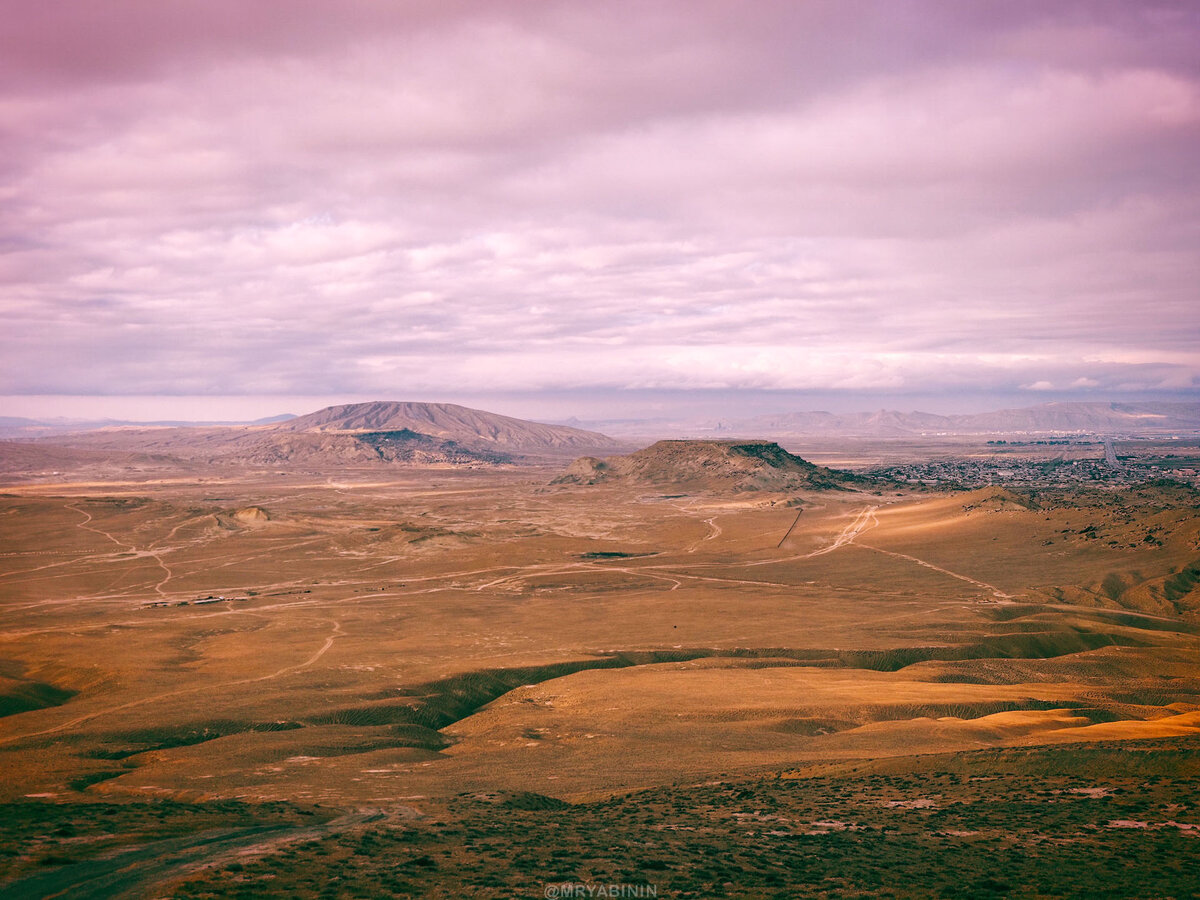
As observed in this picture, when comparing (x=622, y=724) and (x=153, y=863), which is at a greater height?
(x=153, y=863)

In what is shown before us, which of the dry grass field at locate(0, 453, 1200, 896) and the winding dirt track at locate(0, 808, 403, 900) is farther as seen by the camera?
the dry grass field at locate(0, 453, 1200, 896)

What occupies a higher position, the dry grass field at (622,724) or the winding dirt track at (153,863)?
the winding dirt track at (153,863)

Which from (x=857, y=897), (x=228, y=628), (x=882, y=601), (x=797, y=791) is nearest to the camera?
(x=857, y=897)

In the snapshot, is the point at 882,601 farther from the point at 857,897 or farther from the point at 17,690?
the point at 17,690

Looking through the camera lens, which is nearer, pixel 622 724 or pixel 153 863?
pixel 153 863

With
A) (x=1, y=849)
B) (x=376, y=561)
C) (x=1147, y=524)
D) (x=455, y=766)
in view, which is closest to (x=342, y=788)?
(x=455, y=766)

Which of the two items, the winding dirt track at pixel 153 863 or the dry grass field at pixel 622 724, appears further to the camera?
the dry grass field at pixel 622 724

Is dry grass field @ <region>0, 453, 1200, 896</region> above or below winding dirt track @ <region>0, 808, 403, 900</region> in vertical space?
below

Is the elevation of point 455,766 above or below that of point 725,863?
below
